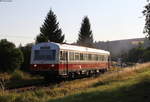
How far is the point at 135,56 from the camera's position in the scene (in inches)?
3386

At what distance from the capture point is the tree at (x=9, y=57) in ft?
106

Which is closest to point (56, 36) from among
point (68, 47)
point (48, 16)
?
point (48, 16)

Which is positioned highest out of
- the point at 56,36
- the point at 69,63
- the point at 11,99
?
the point at 56,36

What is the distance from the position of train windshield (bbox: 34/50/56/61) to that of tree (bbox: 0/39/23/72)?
5.69 meters

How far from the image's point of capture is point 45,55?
27016 mm

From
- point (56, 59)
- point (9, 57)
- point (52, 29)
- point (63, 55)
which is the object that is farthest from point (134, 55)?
point (56, 59)

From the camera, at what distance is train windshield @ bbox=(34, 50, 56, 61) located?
26484 millimetres

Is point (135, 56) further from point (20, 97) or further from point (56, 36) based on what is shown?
point (20, 97)

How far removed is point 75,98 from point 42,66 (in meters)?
12.0

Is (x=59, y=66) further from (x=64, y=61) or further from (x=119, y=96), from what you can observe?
(x=119, y=96)

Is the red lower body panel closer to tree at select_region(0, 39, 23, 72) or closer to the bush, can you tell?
the bush

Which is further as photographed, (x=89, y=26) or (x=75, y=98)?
(x=89, y=26)

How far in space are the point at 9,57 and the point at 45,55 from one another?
6606 millimetres

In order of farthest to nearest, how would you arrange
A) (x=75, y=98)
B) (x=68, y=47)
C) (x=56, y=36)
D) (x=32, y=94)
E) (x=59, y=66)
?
(x=56, y=36), (x=68, y=47), (x=59, y=66), (x=32, y=94), (x=75, y=98)
